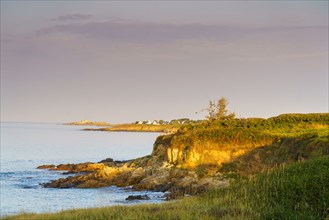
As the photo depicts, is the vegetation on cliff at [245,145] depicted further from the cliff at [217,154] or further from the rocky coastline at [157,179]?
the rocky coastline at [157,179]

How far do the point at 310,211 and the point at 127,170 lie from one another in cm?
2833

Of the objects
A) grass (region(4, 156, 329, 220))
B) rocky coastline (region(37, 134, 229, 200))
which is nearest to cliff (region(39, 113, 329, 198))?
rocky coastline (region(37, 134, 229, 200))

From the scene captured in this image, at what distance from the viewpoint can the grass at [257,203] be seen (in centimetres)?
1641

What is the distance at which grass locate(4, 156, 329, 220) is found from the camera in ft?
53.8

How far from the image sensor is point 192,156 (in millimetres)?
39688

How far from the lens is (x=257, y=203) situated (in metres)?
18.3

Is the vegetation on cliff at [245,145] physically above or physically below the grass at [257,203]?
above

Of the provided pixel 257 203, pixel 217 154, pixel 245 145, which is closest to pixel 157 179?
pixel 217 154

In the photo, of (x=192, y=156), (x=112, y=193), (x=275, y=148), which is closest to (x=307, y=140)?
(x=275, y=148)

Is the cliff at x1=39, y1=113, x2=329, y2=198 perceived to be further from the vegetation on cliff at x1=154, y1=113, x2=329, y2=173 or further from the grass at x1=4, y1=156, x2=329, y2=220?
the grass at x1=4, y1=156, x2=329, y2=220

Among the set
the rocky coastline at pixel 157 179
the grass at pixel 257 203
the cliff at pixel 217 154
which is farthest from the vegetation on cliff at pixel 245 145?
the grass at pixel 257 203

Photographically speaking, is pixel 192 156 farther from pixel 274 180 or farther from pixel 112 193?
pixel 274 180

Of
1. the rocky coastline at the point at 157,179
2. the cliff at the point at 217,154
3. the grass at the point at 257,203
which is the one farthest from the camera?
the cliff at the point at 217,154

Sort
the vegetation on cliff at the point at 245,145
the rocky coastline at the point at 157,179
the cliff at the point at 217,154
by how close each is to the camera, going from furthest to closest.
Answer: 1. the vegetation on cliff at the point at 245,145
2. the cliff at the point at 217,154
3. the rocky coastline at the point at 157,179
